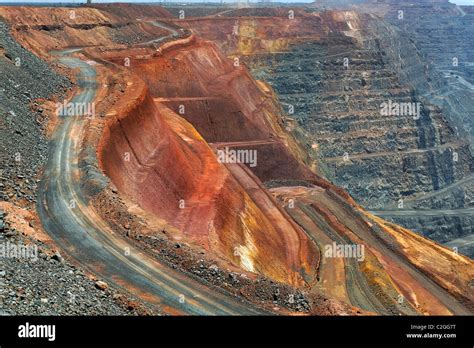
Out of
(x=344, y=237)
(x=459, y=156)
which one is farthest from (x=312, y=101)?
(x=344, y=237)

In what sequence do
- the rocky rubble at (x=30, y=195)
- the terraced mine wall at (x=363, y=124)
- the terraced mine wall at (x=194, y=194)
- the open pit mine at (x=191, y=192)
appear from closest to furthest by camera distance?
the rocky rubble at (x=30, y=195)
the open pit mine at (x=191, y=192)
the terraced mine wall at (x=194, y=194)
the terraced mine wall at (x=363, y=124)

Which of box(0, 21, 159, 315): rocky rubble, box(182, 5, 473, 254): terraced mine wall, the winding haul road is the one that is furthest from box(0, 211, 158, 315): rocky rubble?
box(182, 5, 473, 254): terraced mine wall

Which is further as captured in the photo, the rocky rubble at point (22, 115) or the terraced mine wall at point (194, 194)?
the terraced mine wall at point (194, 194)

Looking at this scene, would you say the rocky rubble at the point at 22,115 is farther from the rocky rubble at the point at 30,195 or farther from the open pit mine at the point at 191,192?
the open pit mine at the point at 191,192

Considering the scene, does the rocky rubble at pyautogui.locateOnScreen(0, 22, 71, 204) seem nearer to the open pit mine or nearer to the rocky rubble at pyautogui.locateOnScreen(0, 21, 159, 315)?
the rocky rubble at pyautogui.locateOnScreen(0, 21, 159, 315)

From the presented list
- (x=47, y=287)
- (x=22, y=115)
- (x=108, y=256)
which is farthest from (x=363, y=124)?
(x=47, y=287)

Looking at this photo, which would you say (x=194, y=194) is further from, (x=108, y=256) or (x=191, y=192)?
(x=108, y=256)

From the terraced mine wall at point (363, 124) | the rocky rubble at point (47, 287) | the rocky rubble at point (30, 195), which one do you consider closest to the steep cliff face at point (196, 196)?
the rocky rubble at point (30, 195)
